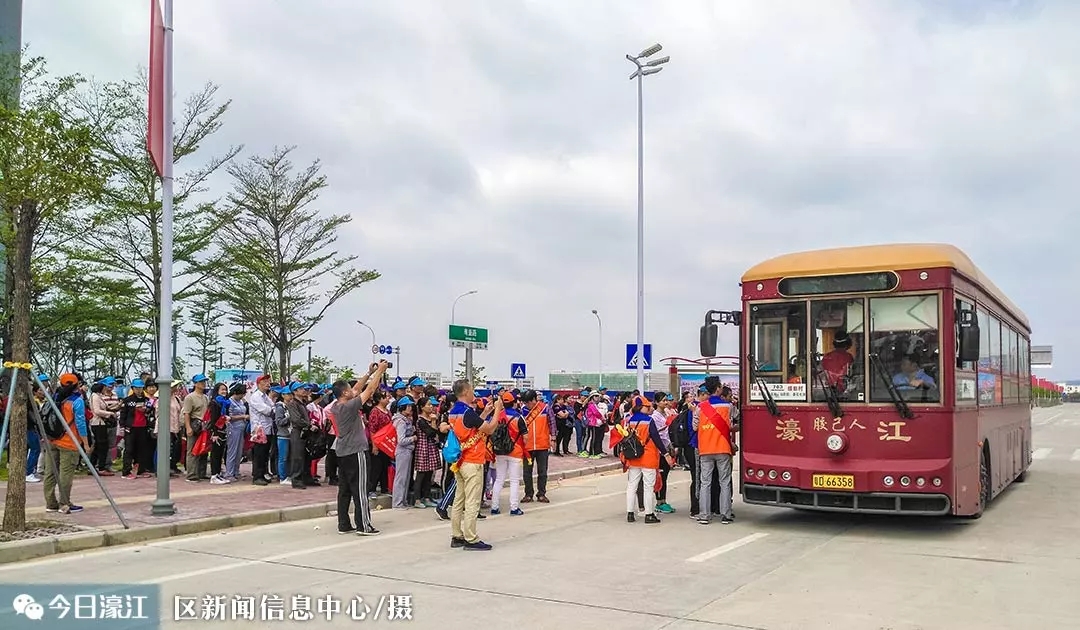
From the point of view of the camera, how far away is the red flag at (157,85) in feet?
40.1

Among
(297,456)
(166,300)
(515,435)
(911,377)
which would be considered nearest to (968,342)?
(911,377)

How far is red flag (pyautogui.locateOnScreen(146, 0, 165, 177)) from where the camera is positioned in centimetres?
1222

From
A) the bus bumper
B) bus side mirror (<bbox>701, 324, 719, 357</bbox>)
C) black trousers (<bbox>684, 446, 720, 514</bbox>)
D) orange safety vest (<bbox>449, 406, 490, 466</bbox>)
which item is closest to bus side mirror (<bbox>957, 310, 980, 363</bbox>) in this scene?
the bus bumper

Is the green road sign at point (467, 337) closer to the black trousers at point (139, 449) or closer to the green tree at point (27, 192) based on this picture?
the black trousers at point (139, 449)

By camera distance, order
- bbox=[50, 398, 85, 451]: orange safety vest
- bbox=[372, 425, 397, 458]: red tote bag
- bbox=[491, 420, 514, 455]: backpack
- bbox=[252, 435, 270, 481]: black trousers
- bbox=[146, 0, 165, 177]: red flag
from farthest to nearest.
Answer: bbox=[252, 435, 270, 481]: black trousers < bbox=[372, 425, 397, 458]: red tote bag < bbox=[491, 420, 514, 455]: backpack < bbox=[146, 0, 165, 177]: red flag < bbox=[50, 398, 85, 451]: orange safety vest

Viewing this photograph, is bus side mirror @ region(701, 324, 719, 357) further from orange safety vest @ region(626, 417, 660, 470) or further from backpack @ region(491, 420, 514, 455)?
backpack @ region(491, 420, 514, 455)

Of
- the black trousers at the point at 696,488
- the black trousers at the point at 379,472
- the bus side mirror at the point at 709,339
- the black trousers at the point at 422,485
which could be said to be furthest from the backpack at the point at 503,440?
the bus side mirror at the point at 709,339

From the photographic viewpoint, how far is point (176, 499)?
1320 centimetres

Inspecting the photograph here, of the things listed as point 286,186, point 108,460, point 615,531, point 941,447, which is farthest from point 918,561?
point 286,186

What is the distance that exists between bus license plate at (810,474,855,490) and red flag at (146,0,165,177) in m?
9.35

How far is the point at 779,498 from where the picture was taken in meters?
11.1

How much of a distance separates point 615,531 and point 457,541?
2294mm

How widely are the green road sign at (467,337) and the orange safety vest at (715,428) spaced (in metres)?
16.9

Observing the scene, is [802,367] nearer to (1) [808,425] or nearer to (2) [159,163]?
(1) [808,425]
